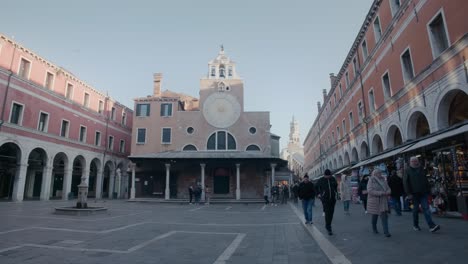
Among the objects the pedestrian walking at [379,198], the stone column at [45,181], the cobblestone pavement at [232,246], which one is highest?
the stone column at [45,181]

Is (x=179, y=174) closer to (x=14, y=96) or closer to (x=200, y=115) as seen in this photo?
(x=200, y=115)

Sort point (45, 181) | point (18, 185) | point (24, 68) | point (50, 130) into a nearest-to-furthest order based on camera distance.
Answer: point (18, 185), point (24, 68), point (45, 181), point (50, 130)

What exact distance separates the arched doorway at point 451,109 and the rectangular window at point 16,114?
28.2 m

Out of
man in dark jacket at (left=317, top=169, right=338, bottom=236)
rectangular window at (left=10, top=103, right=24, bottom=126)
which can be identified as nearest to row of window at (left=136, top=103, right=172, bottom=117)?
rectangular window at (left=10, top=103, right=24, bottom=126)

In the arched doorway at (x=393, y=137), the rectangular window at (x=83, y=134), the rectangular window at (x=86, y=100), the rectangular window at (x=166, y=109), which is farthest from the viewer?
the rectangular window at (x=166, y=109)

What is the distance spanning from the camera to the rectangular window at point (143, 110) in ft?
106

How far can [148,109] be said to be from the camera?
32375 mm

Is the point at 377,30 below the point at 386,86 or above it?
above

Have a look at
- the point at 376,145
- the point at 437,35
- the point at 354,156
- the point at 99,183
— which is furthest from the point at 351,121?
the point at 99,183

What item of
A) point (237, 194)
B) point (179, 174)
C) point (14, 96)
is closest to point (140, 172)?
point (179, 174)

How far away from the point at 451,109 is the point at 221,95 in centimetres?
2292

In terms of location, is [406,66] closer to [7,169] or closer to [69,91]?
[69,91]

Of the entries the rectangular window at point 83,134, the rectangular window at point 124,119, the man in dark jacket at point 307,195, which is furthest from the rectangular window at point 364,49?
the rectangular window at point 124,119

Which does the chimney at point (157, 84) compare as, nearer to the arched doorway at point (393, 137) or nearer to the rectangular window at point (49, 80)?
the rectangular window at point (49, 80)
